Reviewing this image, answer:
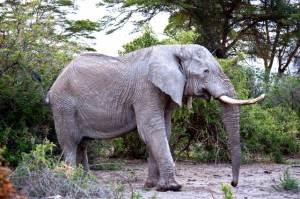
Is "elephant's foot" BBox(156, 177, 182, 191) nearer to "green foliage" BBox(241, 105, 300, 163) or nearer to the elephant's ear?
the elephant's ear

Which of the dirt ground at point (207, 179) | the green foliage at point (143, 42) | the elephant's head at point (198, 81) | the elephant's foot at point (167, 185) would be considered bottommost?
the dirt ground at point (207, 179)

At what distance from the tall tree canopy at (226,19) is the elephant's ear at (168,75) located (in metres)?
18.2

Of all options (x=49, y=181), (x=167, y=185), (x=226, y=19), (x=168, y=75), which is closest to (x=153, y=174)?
(x=167, y=185)

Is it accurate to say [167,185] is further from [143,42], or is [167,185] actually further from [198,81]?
[143,42]

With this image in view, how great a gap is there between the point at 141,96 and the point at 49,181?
6.71 feet

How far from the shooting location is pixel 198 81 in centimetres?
703

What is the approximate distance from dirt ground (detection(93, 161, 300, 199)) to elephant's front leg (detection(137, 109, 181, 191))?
0.14 m

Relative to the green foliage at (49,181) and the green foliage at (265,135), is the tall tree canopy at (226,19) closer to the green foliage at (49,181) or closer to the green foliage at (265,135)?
the green foliage at (265,135)

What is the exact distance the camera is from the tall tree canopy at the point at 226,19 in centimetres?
2609

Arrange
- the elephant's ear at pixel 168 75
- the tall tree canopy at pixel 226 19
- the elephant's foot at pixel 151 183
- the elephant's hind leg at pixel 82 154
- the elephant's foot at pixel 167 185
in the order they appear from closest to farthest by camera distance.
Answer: the elephant's foot at pixel 167 185, the elephant's ear at pixel 168 75, the elephant's foot at pixel 151 183, the elephant's hind leg at pixel 82 154, the tall tree canopy at pixel 226 19

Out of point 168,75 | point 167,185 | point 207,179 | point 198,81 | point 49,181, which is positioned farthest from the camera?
point 207,179

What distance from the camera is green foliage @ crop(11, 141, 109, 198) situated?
17.3 feet

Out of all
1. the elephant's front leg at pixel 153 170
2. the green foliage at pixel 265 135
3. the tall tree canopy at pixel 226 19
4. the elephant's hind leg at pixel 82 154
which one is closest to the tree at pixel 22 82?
the elephant's hind leg at pixel 82 154

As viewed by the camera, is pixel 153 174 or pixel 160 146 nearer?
pixel 160 146
